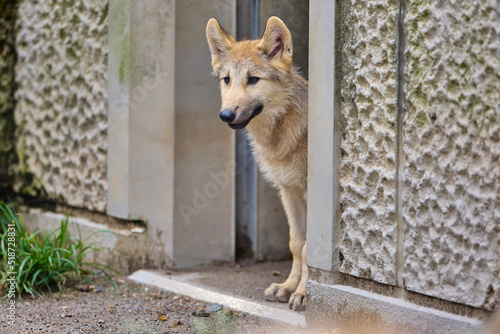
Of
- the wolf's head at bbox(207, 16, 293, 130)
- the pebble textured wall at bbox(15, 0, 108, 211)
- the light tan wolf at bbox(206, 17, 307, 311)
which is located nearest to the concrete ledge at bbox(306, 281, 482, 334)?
the light tan wolf at bbox(206, 17, 307, 311)

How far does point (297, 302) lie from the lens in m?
4.24

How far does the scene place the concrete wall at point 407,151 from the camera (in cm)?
289

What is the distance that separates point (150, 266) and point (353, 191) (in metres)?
2.51

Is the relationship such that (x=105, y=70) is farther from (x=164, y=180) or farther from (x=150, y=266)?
(x=150, y=266)

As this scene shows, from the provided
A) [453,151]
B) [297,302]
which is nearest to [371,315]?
[297,302]

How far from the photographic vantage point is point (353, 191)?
360cm

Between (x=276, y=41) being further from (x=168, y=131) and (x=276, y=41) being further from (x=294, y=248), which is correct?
(x=294, y=248)

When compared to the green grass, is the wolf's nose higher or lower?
higher

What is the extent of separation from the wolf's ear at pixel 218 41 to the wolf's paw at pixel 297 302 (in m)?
1.98

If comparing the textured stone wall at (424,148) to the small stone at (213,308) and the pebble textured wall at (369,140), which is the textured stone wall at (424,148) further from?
the small stone at (213,308)

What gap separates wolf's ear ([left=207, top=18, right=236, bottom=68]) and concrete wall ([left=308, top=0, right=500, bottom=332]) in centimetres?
120

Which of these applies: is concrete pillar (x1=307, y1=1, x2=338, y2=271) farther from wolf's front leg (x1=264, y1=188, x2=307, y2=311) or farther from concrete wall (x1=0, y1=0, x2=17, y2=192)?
concrete wall (x1=0, y1=0, x2=17, y2=192)

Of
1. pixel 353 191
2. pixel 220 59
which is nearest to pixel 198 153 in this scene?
pixel 220 59

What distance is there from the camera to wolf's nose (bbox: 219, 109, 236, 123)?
167 inches
